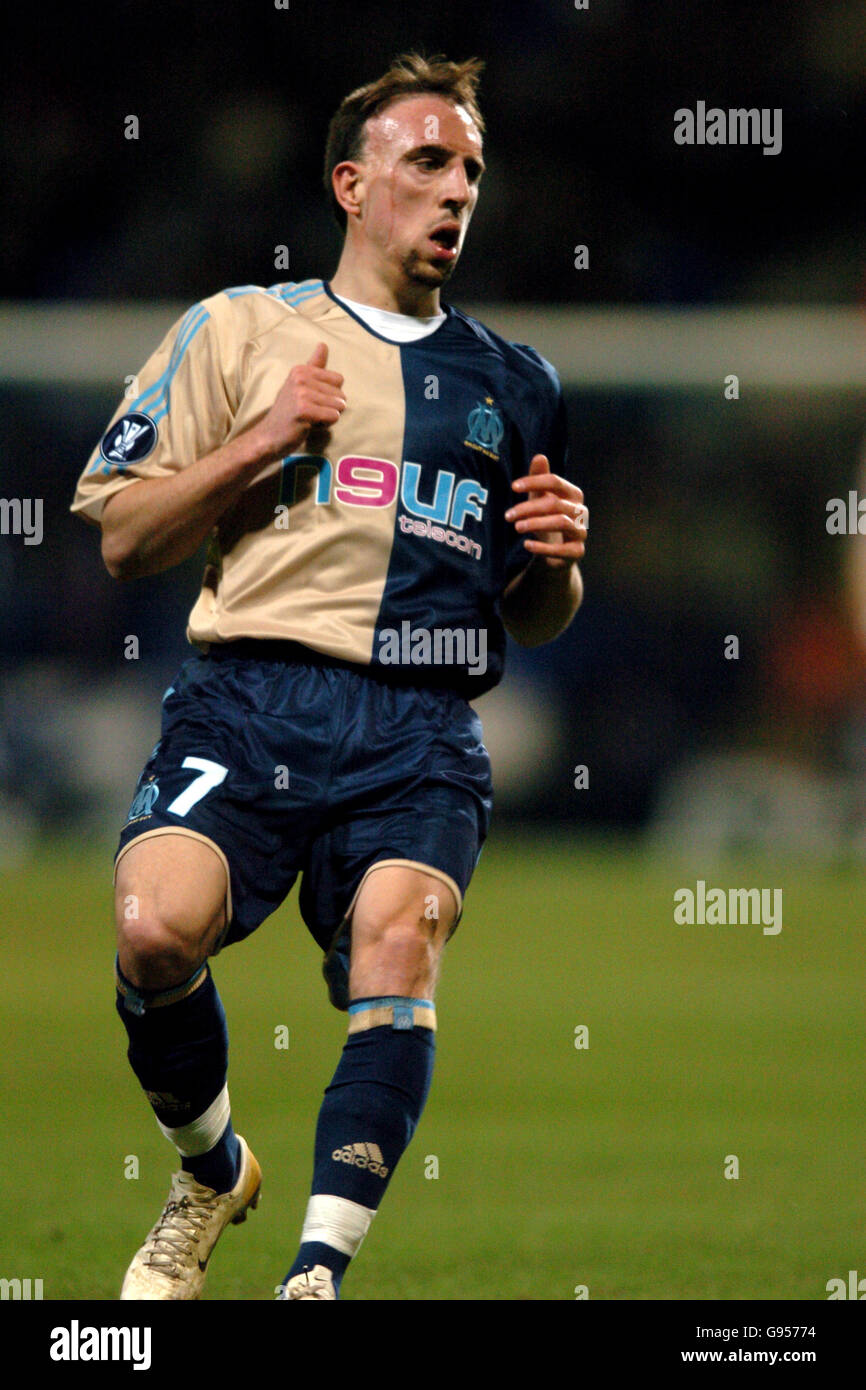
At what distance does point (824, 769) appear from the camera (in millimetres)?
12383

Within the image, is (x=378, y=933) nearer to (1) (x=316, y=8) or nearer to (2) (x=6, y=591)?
(2) (x=6, y=591)

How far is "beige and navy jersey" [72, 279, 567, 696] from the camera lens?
340 centimetres

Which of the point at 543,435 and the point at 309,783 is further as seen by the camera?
the point at 543,435

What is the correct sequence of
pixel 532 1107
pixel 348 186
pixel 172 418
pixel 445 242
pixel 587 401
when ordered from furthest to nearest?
pixel 587 401 < pixel 532 1107 < pixel 348 186 < pixel 445 242 < pixel 172 418

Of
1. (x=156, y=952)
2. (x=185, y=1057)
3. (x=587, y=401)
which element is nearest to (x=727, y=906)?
(x=587, y=401)

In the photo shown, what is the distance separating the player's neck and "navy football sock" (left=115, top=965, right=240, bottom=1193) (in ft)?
4.44

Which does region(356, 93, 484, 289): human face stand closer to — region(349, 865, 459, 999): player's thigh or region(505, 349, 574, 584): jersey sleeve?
region(505, 349, 574, 584): jersey sleeve

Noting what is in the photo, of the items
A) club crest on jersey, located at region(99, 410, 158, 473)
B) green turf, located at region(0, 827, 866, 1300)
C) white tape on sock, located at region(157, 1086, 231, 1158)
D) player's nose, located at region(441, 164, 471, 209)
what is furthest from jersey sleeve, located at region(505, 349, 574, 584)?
green turf, located at region(0, 827, 866, 1300)

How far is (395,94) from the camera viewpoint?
3.64m

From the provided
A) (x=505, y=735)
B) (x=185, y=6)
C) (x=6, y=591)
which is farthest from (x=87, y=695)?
(x=185, y=6)

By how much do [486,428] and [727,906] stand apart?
24.8ft

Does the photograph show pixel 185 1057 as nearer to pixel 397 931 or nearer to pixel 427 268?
pixel 397 931
